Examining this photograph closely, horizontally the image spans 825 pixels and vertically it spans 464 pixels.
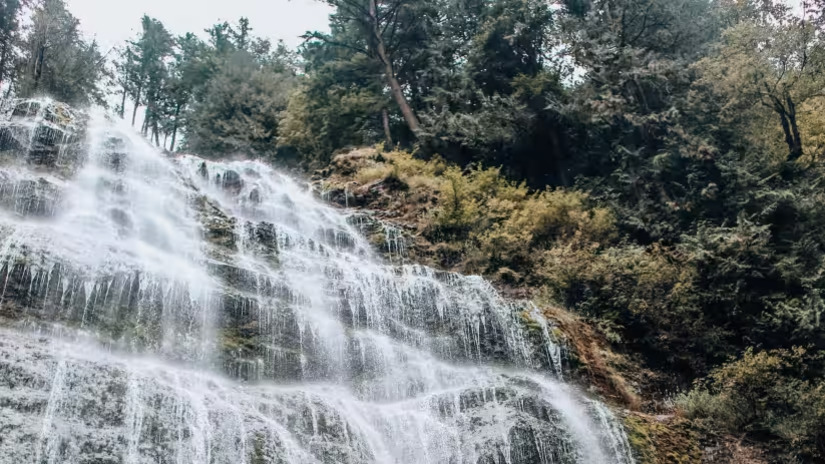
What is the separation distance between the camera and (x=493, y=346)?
1167 centimetres

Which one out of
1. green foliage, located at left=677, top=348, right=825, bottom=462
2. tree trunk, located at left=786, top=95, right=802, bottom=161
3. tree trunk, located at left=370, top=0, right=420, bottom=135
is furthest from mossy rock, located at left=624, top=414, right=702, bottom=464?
tree trunk, located at left=370, top=0, right=420, bottom=135

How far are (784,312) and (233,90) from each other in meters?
20.1

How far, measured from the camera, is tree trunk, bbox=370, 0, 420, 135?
20.9 metres

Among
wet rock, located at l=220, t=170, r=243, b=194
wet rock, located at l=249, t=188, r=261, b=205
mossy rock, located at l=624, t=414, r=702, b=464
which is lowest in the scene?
mossy rock, located at l=624, t=414, r=702, b=464

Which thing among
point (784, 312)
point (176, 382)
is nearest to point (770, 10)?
point (784, 312)

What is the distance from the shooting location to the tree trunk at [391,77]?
20.9m

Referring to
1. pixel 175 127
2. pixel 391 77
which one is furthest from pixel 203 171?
pixel 175 127

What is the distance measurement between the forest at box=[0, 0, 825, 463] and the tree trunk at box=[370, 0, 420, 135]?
91 millimetres

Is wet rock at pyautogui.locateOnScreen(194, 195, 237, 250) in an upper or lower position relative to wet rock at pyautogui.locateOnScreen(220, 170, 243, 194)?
lower

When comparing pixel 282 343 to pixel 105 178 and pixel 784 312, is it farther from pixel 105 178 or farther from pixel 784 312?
pixel 784 312

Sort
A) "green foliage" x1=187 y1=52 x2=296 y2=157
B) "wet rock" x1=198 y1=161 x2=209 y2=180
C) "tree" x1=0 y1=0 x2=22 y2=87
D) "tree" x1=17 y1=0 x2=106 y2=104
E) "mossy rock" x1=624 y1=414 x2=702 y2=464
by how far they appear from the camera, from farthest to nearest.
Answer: "green foliage" x1=187 y1=52 x2=296 y2=157, "tree" x1=0 y1=0 x2=22 y2=87, "tree" x1=17 y1=0 x2=106 y2=104, "wet rock" x1=198 y1=161 x2=209 y2=180, "mossy rock" x1=624 y1=414 x2=702 y2=464

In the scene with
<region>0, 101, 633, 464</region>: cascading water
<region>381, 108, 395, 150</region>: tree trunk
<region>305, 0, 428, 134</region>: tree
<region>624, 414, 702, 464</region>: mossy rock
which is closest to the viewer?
<region>0, 101, 633, 464</region>: cascading water

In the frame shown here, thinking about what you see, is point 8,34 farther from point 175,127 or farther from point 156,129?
point 156,129

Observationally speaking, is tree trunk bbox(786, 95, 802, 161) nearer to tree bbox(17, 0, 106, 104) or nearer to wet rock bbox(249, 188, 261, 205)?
wet rock bbox(249, 188, 261, 205)
